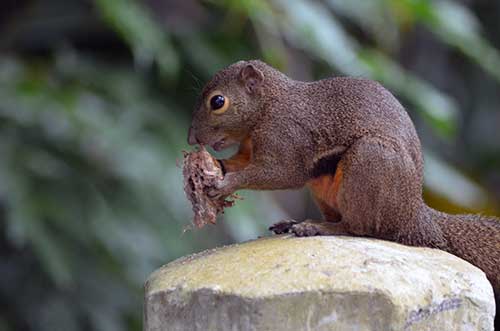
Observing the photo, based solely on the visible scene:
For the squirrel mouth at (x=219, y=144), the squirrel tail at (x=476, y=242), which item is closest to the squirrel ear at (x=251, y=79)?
the squirrel mouth at (x=219, y=144)

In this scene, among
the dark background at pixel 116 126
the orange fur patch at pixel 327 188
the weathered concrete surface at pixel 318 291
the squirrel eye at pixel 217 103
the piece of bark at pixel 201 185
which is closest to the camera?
the weathered concrete surface at pixel 318 291

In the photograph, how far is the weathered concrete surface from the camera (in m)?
2.03

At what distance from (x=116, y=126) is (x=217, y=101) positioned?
6.85ft

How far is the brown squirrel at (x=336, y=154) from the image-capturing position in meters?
2.63

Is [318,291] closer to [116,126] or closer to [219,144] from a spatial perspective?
[219,144]

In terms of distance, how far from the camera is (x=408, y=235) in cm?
264

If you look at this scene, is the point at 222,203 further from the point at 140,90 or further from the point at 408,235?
the point at 140,90

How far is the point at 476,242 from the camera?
2674 mm

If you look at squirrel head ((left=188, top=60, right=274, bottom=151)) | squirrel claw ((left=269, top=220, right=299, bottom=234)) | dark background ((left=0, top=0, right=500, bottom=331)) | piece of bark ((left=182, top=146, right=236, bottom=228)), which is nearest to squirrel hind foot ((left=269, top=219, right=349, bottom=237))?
squirrel claw ((left=269, top=220, right=299, bottom=234))

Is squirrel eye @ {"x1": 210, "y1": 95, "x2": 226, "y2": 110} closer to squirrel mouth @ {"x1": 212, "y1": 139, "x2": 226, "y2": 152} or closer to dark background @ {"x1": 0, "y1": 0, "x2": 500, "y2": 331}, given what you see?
squirrel mouth @ {"x1": 212, "y1": 139, "x2": 226, "y2": 152}

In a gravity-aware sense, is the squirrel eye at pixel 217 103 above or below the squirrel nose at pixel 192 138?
above

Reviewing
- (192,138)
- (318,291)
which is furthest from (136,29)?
(318,291)

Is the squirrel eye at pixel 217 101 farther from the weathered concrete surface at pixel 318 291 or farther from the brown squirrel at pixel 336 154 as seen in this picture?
the weathered concrete surface at pixel 318 291

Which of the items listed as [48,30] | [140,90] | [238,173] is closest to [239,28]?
[140,90]
